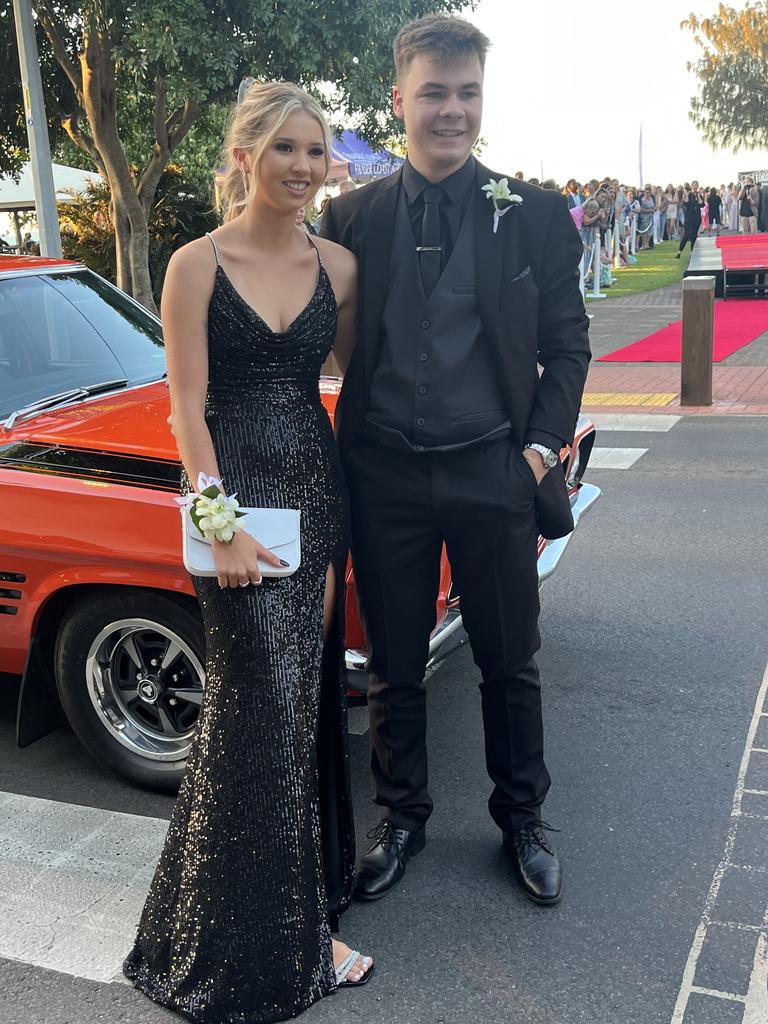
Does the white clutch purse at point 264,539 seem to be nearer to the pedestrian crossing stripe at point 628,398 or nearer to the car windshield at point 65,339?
the car windshield at point 65,339

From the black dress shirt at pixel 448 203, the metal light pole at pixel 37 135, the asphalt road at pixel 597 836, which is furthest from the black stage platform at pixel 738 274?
the black dress shirt at pixel 448 203

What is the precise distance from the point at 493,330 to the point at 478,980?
164 centimetres

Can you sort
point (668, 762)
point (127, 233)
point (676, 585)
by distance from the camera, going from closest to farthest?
point (668, 762)
point (676, 585)
point (127, 233)

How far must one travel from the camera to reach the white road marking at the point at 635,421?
9.87 m

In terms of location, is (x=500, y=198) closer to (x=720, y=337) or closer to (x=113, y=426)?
(x=113, y=426)

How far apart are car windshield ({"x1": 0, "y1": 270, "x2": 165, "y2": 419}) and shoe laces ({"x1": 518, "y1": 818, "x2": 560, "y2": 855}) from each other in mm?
2324

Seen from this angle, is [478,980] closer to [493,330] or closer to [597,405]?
[493,330]

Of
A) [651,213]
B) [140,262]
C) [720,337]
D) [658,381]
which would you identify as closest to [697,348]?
[658,381]

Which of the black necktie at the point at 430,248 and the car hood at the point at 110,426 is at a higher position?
the black necktie at the point at 430,248

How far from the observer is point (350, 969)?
9.24 ft

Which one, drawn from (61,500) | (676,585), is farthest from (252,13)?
(61,500)

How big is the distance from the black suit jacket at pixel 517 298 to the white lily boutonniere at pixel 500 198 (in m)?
0.02

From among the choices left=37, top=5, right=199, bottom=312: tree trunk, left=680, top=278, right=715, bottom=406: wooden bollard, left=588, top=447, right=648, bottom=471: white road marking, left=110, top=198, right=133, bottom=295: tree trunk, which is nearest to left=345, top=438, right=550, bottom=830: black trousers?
left=588, top=447, right=648, bottom=471: white road marking

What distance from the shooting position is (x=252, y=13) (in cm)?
1439
